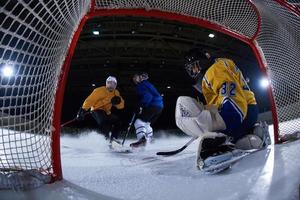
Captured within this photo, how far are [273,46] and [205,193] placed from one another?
1.95 metres

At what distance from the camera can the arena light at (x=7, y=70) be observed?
1935 mm

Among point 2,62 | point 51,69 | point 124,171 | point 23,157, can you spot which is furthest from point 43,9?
point 124,171

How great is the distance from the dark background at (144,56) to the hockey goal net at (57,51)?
6.31 metres

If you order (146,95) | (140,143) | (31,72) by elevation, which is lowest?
(140,143)

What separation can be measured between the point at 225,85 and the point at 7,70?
4.31ft

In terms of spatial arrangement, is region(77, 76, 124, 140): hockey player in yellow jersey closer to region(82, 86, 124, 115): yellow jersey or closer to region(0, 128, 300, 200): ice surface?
region(82, 86, 124, 115): yellow jersey

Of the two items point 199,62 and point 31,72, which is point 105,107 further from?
point 31,72

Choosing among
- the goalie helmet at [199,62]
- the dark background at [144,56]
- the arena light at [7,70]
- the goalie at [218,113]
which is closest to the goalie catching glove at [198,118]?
the goalie at [218,113]

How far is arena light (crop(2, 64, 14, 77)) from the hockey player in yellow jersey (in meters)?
3.11

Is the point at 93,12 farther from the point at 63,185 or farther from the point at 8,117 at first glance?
the point at 63,185

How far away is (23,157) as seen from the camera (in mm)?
2100

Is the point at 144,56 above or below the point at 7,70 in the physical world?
above

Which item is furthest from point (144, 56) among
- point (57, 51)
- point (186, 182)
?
point (186, 182)

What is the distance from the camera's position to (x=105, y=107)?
5285 mm
